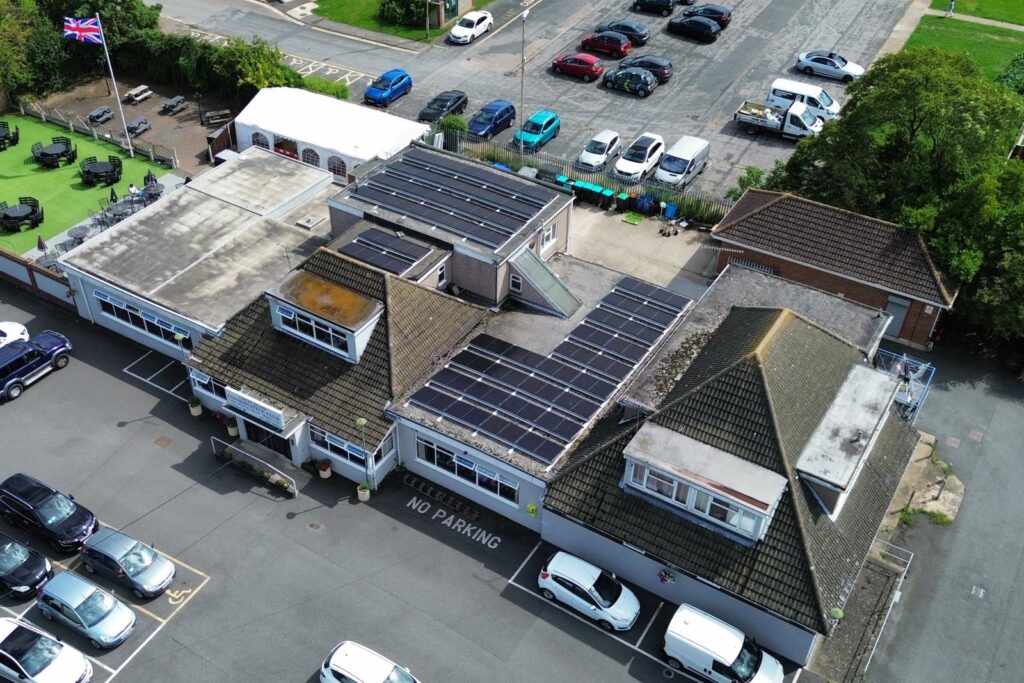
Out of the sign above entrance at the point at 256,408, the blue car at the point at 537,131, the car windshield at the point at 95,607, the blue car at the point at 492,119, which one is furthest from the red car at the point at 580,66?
the car windshield at the point at 95,607

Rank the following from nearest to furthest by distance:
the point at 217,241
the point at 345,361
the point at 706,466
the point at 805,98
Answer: the point at 706,466
the point at 345,361
the point at 217,241
the point at 805,98

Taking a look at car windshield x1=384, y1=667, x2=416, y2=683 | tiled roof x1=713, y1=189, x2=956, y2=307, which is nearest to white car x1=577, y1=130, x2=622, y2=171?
tiled roof x1=713, y1=189, x2=956, y2=307

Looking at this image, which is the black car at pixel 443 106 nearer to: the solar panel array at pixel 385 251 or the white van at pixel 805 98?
the white van at pixel 805 98

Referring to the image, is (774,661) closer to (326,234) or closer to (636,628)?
(636,628)

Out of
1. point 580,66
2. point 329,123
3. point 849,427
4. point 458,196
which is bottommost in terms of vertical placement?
point 580,66

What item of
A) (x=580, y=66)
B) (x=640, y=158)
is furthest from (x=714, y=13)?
(x=640, y=158)

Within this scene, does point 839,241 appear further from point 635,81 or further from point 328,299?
point 635,81
